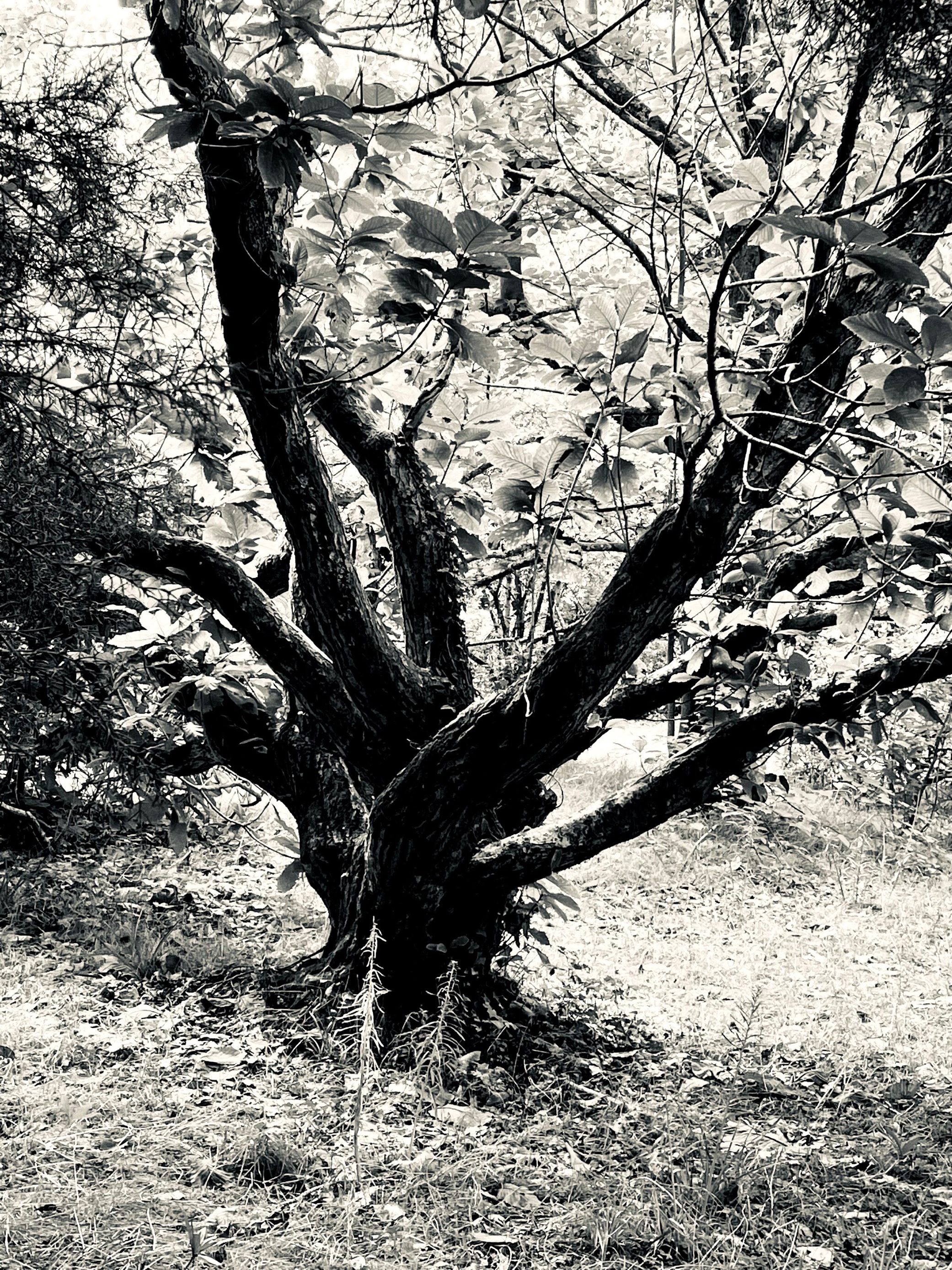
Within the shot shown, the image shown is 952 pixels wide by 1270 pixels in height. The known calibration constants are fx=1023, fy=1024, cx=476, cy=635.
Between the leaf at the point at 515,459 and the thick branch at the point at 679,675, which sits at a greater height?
the leaf at the point at 515,459

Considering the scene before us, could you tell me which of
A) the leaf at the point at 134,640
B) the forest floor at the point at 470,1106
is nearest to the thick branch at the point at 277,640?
the leaf at the point at 134,640

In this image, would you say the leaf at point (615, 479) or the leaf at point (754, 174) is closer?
the leaf at point (754, 174)

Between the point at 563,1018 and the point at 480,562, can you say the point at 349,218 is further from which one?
the point at 563,1018

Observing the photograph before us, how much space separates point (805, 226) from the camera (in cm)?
179

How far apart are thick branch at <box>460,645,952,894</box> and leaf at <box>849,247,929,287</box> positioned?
6.35 ft

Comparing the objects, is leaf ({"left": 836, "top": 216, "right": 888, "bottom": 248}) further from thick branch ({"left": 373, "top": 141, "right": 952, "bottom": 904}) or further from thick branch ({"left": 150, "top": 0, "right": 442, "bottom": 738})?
thick branch ({"left": 150, "top": 0, "right": 442, "bottom": 738})

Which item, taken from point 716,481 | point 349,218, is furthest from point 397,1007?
point 349,218

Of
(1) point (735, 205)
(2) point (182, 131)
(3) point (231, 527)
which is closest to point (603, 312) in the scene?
(1) point (735, 205)

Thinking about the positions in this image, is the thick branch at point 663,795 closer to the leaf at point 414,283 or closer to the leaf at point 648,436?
the leaf at point 648,436

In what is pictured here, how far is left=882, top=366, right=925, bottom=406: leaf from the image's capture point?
75.1 inches

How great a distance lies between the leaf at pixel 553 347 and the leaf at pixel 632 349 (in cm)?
14

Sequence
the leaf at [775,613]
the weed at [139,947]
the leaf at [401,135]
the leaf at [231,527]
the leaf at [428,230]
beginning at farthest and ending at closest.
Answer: the weed at [139,947], the leaf at [231,527], the leaf at [775,613], the leaf at [401,135], the leaf at [428,230]

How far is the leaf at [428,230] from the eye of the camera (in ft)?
6.94

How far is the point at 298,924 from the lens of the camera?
542 cm
